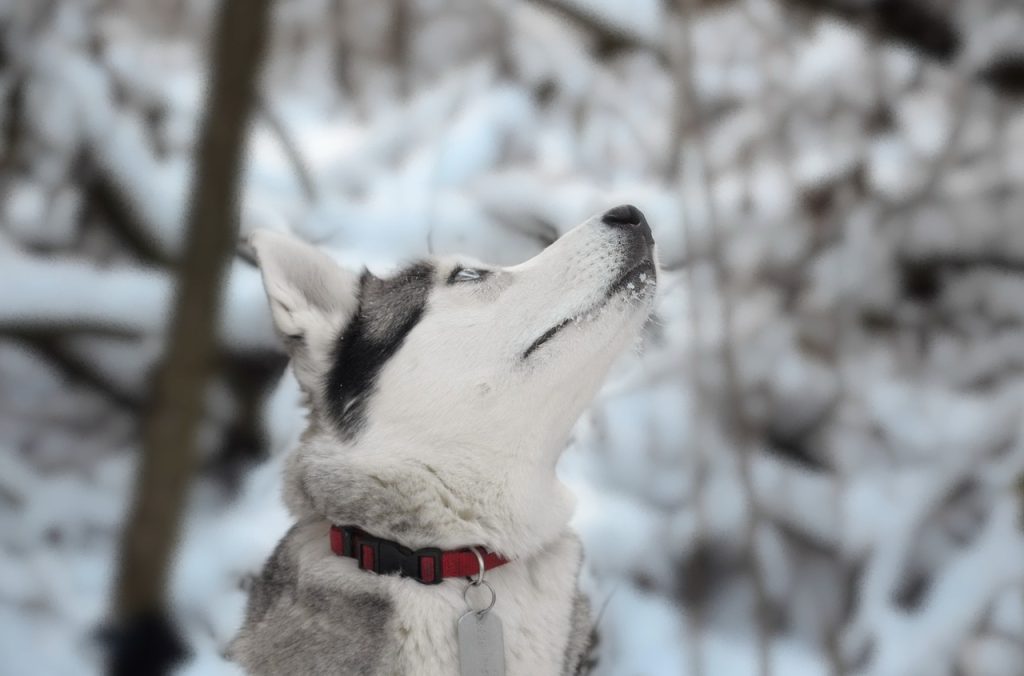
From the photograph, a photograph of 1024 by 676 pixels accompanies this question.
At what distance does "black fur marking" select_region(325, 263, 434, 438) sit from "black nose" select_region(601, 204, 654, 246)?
1.04ft

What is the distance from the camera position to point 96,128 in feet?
6.47

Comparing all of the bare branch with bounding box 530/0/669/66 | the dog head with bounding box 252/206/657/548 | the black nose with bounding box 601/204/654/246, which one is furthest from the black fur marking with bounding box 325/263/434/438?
the bare branch with bounding box 530/0/669/66

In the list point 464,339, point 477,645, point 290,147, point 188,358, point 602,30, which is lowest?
point 477,645

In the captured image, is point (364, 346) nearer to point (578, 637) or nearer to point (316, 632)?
point (316, 632)

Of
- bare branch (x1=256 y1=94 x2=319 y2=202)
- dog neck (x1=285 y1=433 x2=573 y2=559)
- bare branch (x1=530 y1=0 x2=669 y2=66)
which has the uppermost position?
bare branch (x1=530 y1=0 x2=669 y2=66)

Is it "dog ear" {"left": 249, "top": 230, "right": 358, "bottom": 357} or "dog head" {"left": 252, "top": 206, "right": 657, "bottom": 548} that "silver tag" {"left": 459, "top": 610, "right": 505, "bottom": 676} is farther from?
"dog ear" {"left": 249, "top": 230, "right": 358, "bottom": 357}

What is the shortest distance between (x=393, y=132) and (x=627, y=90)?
630 millimetres

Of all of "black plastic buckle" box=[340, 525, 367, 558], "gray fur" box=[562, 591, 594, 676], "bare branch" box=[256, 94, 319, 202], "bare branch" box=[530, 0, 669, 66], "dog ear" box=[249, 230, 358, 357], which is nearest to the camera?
"dog ear" box=[249, 230, 358, 357]

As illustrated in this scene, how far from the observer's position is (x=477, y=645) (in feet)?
3.87

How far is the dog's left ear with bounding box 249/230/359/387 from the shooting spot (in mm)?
1132

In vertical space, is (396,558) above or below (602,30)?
below

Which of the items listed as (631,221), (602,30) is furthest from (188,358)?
(602,30)

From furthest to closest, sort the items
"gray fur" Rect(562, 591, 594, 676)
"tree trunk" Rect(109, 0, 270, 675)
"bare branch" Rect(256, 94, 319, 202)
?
"bare branch" Rect(256, 94, 319, 202) < "tree trunk" Rect(109, 0, 270, 675) < "gray fur" Rect(562, 591, 594, 676)

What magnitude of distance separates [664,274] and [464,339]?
0.33 m
